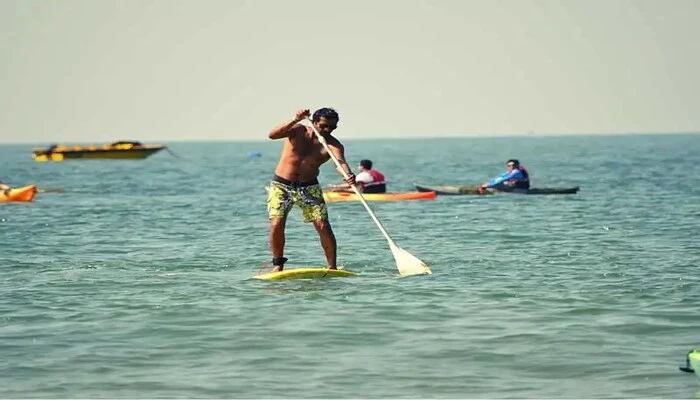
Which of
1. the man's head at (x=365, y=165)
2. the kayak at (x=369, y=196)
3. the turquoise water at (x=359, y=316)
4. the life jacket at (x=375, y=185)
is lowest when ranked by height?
the turquoise water at (x=359, y=316)

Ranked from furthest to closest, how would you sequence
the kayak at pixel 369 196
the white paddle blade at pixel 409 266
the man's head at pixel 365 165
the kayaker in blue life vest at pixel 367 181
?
1. the kayak at pixel 369 196
2. the kayaker in blue life vest at pixel 367 181
3. the man's head at pixel 365 165
4. the white paddle blade at pixel 409 266

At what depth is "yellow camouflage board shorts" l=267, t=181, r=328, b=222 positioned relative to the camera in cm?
1595

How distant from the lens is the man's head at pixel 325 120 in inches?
622

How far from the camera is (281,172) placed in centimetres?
1600

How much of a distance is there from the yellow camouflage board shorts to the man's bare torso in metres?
0.12

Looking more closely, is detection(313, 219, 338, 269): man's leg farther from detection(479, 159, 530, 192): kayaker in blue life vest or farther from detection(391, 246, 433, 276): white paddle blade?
detection(479, 159, 530, 192): kayaker in blue life vest

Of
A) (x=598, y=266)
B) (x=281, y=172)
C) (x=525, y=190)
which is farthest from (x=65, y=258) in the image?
(x=525, y=190)

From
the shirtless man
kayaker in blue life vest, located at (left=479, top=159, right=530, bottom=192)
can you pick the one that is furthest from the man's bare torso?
kayaker in blue life vest, located at (left=479, top=159, right=530, bottom=192)

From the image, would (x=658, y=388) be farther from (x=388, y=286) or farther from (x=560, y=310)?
(x=388, y=286)

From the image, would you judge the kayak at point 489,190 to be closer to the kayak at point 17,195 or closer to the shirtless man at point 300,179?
the kayak at point 17,195

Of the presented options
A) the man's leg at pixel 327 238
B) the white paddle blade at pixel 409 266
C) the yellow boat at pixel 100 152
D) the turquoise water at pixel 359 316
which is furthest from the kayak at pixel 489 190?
the yellow boat at pixel 100 152

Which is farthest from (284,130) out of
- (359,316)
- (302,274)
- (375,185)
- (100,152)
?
(100,152)

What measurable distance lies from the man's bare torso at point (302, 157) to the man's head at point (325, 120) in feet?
0.37

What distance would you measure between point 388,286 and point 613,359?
181 inches
